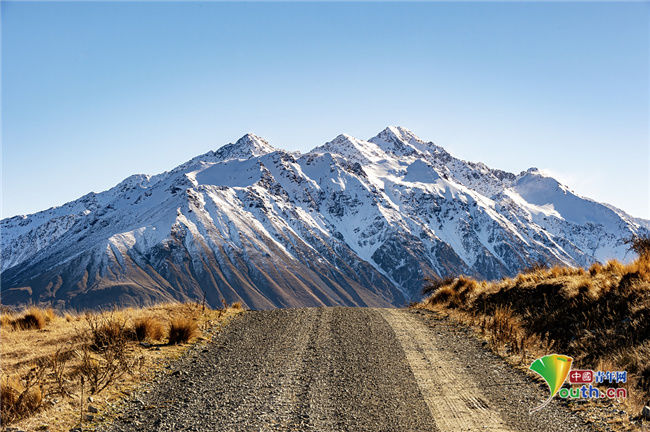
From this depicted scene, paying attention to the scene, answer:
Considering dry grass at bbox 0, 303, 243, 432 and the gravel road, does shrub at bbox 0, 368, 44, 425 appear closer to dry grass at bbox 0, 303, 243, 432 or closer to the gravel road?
dry grass at bbox 0, 303, 243, 432

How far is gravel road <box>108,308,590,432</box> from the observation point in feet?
27.2

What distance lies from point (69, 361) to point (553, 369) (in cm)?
1124

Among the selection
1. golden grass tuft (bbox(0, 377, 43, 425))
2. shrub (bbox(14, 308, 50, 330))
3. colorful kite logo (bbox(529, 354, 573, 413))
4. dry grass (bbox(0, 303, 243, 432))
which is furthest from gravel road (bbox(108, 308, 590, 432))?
shrub (bbox(14, 308, 50, 330))

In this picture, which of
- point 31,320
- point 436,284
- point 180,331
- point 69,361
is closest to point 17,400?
point 69,361

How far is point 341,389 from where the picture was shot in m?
9.96

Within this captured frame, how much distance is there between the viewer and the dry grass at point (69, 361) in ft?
27.6

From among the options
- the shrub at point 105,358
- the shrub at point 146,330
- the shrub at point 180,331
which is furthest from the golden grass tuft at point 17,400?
the shrub at point 180,331

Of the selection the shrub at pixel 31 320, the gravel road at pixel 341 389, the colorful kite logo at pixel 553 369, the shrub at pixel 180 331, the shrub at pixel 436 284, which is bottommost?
the shrub at pixel 436 284

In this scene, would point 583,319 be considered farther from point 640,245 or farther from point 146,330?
point 146,330

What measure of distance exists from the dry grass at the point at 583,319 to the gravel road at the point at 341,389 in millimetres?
1429

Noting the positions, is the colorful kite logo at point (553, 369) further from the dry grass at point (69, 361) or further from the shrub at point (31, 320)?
the shrub at point (31, 320)

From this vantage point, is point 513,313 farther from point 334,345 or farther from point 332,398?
point 332,398

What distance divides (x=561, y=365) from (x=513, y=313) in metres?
6.23

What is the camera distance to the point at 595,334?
1280cm
